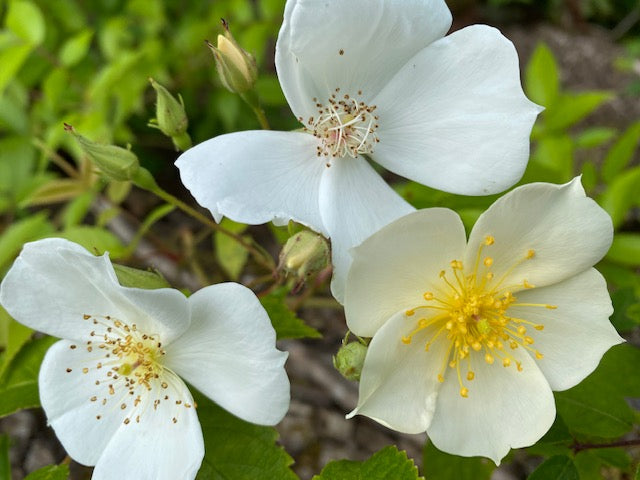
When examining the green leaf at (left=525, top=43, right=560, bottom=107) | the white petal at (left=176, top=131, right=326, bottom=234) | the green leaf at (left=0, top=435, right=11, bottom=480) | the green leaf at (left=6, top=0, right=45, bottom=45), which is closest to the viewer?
the white petal at (left=176, top=131, right=326, bottom=234)

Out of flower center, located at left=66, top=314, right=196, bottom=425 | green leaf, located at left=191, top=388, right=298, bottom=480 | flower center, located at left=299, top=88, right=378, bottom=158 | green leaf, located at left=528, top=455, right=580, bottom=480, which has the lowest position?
green leaf, located at left=528, top=455, right=580, bottom=480

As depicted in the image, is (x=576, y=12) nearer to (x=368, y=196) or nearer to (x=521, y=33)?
(x=521, y=33)

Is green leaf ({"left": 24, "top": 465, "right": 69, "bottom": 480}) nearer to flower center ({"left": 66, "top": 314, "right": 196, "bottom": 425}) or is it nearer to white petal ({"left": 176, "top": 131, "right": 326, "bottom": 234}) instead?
flower center ({"left": 66, "top": 314, "right": 196, "bottom": 425})

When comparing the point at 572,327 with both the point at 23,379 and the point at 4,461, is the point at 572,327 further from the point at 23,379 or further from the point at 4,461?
the point at 4,461

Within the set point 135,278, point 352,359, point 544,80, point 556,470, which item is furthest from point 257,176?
point 544,80

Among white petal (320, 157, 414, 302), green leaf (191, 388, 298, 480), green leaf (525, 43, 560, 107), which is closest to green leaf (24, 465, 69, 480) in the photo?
green leaf (191, 388, 298, 480)
